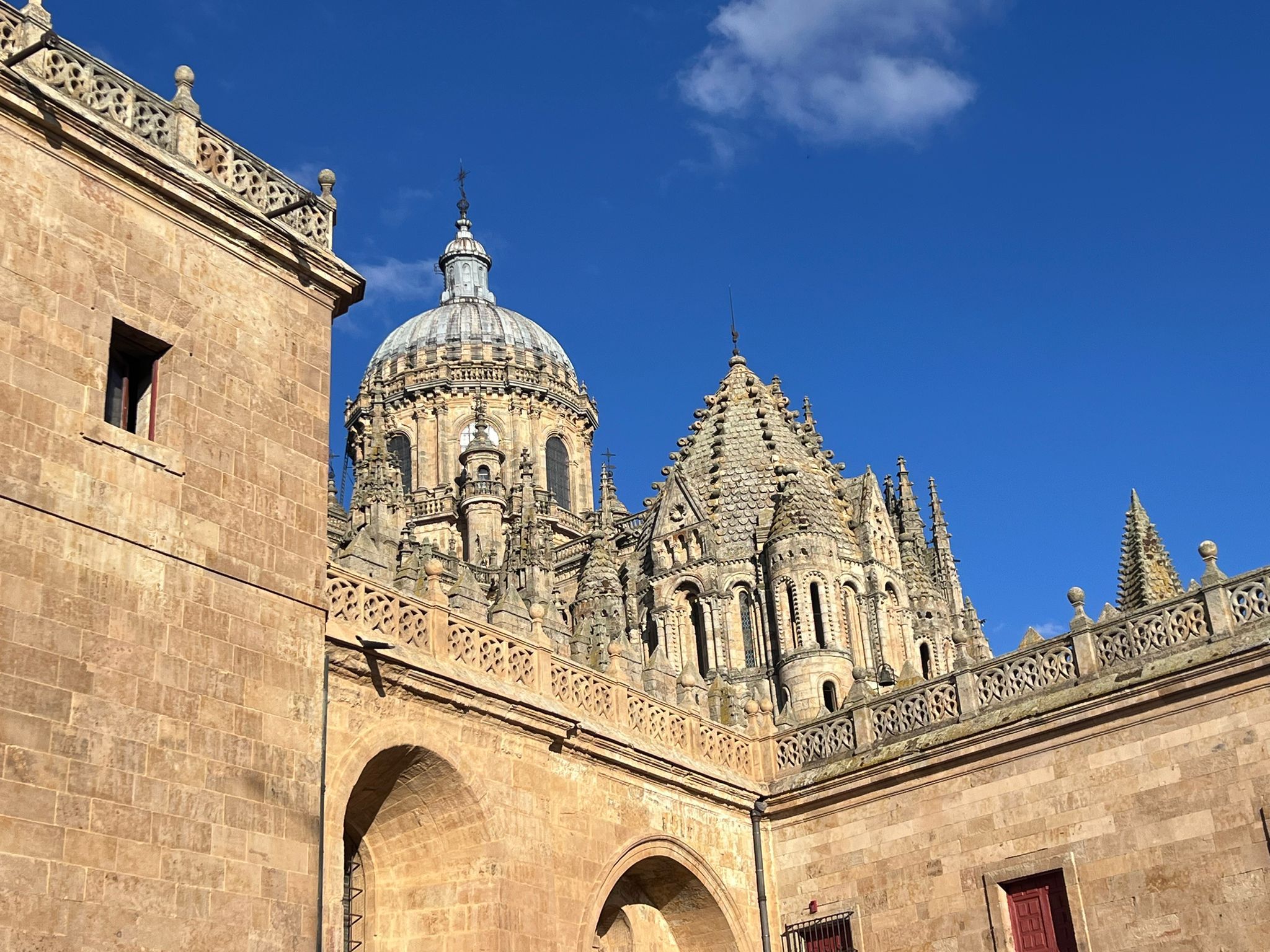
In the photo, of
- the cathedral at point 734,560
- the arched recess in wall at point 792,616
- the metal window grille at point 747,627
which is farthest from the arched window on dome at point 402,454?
the arched recess in wall at point 792,616

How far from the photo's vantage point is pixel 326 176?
50.2 feet

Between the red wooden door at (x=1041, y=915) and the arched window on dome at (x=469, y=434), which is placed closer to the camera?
the red wooden door at (x=1041, y=915)

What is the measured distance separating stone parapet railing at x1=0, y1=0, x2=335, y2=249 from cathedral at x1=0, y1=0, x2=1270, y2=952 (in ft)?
0.12

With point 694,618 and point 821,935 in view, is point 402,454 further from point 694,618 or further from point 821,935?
point 821,935

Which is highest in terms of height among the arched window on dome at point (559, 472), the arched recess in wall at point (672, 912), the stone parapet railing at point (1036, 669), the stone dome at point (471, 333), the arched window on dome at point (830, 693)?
the stone dome at point (471, 333)

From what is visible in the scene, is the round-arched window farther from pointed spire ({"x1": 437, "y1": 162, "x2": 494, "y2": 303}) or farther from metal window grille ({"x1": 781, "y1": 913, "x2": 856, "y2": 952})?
Answer: metal window grille ({"x1": 781, "y1": 913, "x2": 856, "y2": 952})

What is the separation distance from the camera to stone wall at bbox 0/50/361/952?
1070 cm

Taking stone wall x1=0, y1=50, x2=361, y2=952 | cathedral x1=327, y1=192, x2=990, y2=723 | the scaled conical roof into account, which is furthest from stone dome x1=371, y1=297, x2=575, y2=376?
stone wall x1=0, y1=50, x2=361, y2=952

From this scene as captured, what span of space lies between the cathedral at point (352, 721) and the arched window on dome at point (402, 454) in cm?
2774

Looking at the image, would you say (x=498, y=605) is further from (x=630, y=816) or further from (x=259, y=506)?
(x=259, y=506)

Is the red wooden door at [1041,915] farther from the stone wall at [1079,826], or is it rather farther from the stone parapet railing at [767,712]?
the stone parapet railing at [767,712]

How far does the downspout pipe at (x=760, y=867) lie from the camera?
63.4ft

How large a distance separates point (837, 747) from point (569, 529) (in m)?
28.6

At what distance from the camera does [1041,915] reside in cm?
1712
